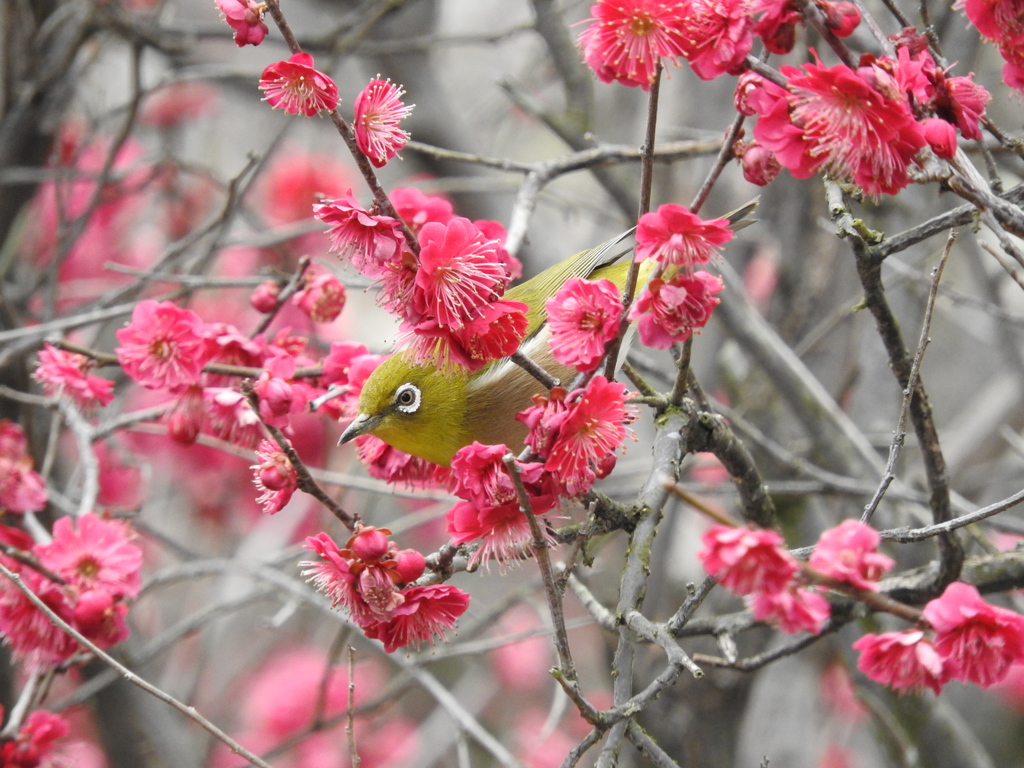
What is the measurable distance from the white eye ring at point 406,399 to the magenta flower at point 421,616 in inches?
23.4

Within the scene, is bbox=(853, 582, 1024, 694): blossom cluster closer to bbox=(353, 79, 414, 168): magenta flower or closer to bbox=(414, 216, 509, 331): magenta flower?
bbox=(414, 216, 509, 331): magenta flower

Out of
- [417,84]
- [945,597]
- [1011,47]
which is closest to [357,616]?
[945,597]

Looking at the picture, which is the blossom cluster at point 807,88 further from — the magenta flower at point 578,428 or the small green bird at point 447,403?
the small green bird at point 447,403

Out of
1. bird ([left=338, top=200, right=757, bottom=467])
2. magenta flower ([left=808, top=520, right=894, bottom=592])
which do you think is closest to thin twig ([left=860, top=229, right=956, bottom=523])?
magenta flower ([left=808, top=520, right=894, bottom=592])

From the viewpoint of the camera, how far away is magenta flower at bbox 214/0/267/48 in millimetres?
1349

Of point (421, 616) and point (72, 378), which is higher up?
point (72, 378)

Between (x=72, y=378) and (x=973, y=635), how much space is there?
1.75m

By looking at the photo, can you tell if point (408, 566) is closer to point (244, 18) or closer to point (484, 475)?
point (484, 475)

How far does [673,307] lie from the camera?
1.31 metres

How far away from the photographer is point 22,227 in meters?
3.39

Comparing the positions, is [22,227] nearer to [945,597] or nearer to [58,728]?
[58,728]

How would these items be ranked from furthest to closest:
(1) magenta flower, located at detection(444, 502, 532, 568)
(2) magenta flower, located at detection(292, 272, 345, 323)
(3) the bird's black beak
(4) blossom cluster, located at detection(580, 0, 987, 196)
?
(2) magenta flower, located at detection(292, 272, 345, 323) < (3) the bird's black beak < (1) magenta flower, located at detection(444, 502, 532, 568) < (4) blossom cluster, located at detection(580, 0, 987, 196)

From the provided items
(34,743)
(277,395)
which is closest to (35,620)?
→ (34,743)

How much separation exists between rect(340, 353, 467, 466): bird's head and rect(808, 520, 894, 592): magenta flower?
97cm
